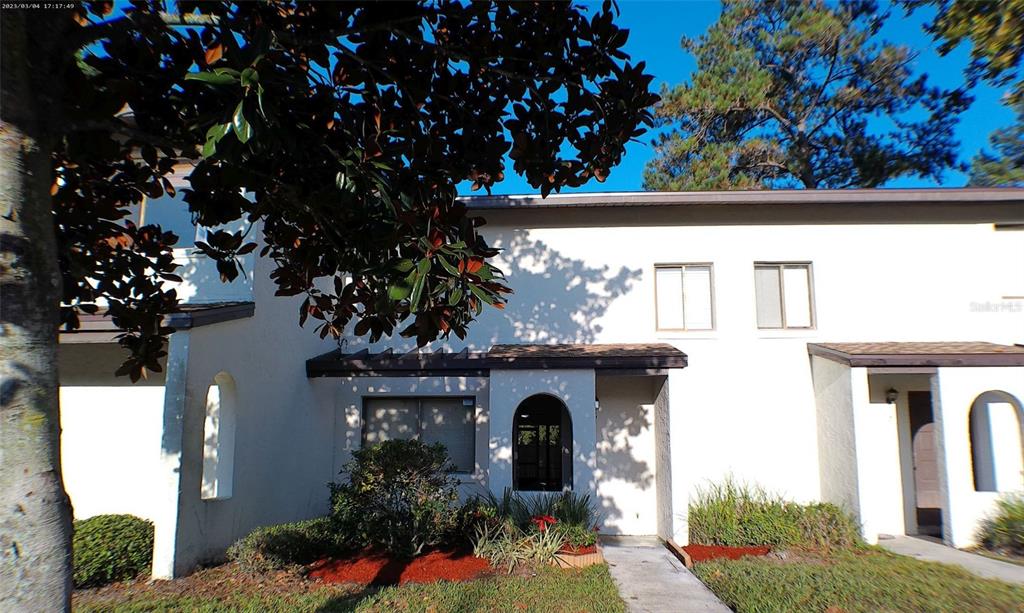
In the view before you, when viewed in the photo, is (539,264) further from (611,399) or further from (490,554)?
(490,554)

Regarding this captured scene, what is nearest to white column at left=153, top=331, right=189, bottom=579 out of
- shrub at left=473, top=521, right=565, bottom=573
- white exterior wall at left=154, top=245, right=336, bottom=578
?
white exterior wall at left=154, top=245, right=336, bottom=578

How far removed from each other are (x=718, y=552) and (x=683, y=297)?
15.4ft

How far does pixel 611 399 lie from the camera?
37.9ft

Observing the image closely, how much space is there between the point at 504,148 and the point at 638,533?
8.40 m

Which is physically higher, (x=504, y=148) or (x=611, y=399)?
(x=504, y=148)

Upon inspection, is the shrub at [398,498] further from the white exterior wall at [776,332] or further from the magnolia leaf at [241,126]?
the magnolia leaf at [241,126]

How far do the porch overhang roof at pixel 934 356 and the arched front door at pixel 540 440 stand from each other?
5092 mm

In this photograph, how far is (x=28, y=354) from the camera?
117 inches

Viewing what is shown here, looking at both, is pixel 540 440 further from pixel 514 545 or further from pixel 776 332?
→ pixel 776 332

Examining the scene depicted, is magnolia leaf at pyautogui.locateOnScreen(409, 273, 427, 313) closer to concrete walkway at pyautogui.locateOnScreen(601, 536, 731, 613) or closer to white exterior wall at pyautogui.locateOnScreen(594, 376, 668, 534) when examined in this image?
concrete walkway at pyautogui.locateOnScreen(601, 536, 731, 613)

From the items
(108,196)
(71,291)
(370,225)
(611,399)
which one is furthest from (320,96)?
(611,399)

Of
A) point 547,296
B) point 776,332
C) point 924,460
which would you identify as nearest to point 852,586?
point 776,332

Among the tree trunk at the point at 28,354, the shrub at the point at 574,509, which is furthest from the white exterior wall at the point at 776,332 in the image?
the tree trunk at the point at 28,354

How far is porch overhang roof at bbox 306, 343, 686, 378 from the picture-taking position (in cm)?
1013
